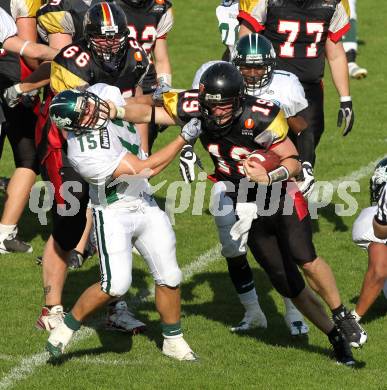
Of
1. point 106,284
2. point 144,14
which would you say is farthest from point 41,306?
point 144,14

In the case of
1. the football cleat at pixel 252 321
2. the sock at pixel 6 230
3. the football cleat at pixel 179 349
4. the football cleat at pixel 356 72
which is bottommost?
the football cleat at pixel 356 72

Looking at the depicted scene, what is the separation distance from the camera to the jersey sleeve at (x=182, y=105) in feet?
19.5

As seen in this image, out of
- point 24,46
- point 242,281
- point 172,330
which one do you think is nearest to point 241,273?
point 242,281

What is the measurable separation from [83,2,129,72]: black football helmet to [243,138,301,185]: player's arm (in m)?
1.22

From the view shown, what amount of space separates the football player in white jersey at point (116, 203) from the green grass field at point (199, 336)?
222mm

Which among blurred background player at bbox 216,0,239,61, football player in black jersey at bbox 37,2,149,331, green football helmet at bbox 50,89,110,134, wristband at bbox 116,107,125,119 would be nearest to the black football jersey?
football player in black jersey at bbox 37,2,149,331

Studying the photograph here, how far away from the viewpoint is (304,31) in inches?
324

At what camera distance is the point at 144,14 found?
8.22 meters

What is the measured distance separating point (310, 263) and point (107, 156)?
4.12 feet

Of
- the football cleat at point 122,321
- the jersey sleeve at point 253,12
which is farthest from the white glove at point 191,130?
→ the jersey sleeve at point 253,12

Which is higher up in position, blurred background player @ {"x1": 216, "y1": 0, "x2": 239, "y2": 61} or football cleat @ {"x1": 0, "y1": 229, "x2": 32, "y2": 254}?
blurred background player @ {"x1": 216, "y1": 0, "x2": 239, "y2": 61}

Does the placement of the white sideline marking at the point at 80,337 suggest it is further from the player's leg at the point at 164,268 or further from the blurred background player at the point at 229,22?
the blurred background player at the point at 229,22

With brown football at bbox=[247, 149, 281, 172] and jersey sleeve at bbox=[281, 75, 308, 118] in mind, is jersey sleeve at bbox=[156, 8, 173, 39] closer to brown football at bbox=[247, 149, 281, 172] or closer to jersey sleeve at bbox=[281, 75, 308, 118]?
jersey sleeve at bbox=[281, 75, 308, 118]

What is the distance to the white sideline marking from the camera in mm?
5719
